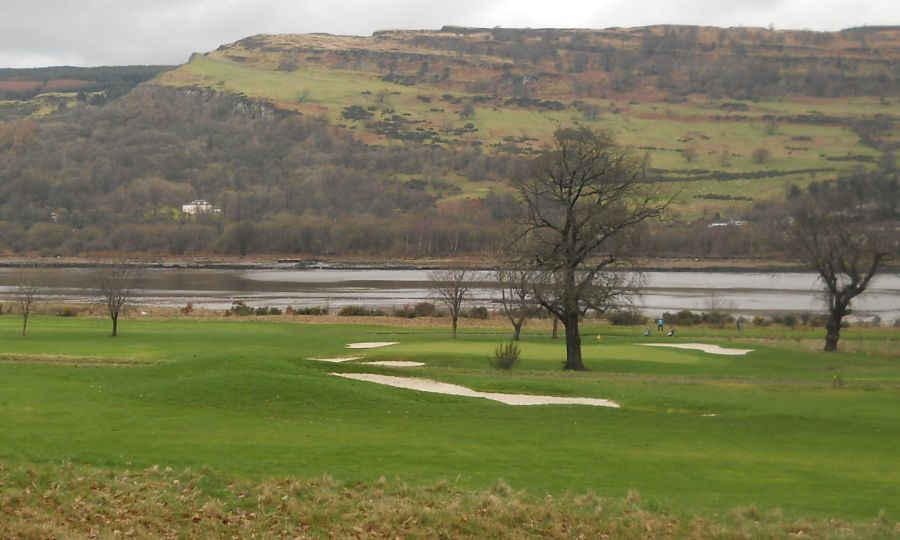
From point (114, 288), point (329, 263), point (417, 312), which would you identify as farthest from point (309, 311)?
point (329, 263)

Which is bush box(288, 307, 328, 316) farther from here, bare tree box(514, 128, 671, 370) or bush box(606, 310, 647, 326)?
bare tree box(514, 128, 671, 370)

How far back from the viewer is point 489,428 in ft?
76.1

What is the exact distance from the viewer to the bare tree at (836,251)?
177ft

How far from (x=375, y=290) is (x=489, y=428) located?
94058 mm

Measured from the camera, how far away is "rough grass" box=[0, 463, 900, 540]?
1423 cm

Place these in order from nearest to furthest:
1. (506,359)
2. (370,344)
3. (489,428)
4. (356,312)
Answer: (489,428) → (506,359) → (370,344) → (356,312)

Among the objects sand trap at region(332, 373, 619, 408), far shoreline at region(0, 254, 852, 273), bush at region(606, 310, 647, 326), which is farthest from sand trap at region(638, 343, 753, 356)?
far shoreline at region(0, 254, 852, 273)

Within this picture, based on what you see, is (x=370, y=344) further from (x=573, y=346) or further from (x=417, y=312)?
(x=417, y=312)

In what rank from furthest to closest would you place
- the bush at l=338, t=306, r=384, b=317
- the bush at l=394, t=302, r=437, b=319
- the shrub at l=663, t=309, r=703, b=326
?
the bush at l=394, t=302, r=437, b=319 → the bush at l=338, t=306, r=384, b=317 → the shrub at l=663, t=309, r=703, b=326

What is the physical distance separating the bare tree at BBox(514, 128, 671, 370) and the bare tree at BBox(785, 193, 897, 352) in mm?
17064

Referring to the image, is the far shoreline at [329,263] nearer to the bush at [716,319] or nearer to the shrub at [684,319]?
the bush at [716,319]

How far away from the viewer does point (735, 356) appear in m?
48.3

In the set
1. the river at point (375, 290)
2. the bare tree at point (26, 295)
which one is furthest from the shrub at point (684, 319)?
the bare tree at point (26, 295)

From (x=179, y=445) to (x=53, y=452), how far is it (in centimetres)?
229
